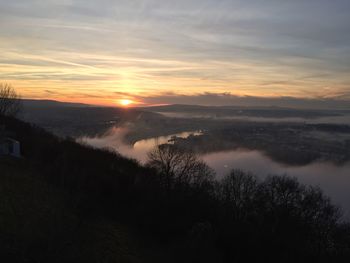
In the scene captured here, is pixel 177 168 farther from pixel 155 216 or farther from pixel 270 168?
pixel 270 168

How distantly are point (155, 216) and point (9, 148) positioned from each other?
824 inches

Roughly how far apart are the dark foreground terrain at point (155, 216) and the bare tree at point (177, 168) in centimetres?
12

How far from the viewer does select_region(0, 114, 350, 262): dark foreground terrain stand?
845 inches

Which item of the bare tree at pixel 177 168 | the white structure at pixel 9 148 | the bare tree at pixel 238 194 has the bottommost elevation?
the bare tree at pixel 238 194

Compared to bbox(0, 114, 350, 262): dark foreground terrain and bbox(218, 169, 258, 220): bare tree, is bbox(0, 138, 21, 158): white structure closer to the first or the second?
bbox(0, 114, 350, 262): dark foreground terrain

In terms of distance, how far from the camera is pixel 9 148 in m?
42.8

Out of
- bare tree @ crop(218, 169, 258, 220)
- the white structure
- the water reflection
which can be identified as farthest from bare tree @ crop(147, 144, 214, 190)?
the water reflection

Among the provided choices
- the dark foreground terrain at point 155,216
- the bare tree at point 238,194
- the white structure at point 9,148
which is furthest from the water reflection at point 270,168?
the dark foreground terrain at point 155,216

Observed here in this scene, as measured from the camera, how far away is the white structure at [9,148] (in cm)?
4166

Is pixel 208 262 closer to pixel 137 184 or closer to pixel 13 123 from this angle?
pixel 137 184

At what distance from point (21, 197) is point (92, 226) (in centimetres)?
506

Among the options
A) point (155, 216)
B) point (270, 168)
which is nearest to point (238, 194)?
point (155, 216)

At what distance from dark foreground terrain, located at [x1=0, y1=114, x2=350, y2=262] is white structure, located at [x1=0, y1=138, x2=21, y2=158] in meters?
1.36

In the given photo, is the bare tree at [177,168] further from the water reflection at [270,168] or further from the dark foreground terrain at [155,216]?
the water reflection at [270,168]
